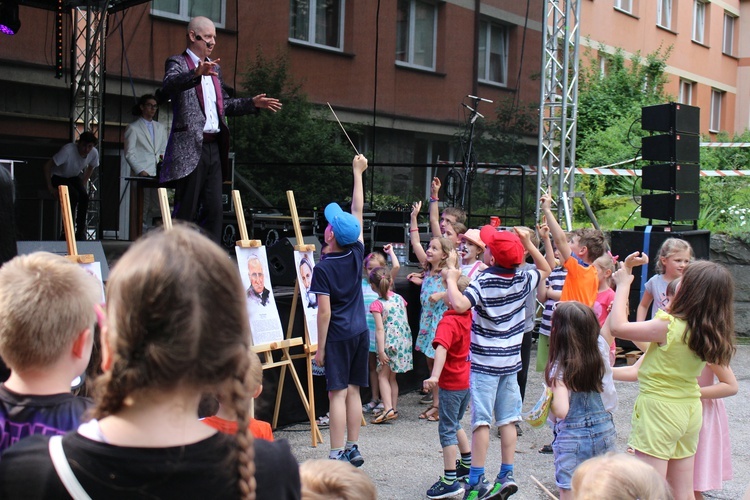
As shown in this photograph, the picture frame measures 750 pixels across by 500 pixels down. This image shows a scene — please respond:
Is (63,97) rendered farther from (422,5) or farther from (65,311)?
(65,311)

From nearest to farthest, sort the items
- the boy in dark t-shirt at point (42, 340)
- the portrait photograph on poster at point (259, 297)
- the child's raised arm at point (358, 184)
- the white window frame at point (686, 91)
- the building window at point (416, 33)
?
the boy in dark t-shirt at point (42, 340)
the child's raised arm at point (358, 184)
the portrait photograph on poster at point (259, 297)
the building window at point (416, 33)
the white window frame at point (686, 91)

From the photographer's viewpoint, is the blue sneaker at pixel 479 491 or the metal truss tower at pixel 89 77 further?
the metal truss tower at pixel 89 77

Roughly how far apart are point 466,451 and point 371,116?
819cm

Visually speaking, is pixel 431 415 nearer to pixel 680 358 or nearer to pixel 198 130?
pixel 198 130

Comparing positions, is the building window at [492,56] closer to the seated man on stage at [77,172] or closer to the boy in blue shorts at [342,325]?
the seated man on stage at [77,172]

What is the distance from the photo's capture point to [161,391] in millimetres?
1368

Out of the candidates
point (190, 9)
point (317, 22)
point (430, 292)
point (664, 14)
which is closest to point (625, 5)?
point (664, 14)

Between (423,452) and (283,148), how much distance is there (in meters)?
7.04

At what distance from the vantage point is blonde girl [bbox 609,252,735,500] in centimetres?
371

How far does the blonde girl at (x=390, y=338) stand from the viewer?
21.5 feet

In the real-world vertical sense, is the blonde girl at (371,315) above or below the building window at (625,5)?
below

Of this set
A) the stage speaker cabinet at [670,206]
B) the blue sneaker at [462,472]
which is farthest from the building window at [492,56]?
the blue sneaker at [462,472]

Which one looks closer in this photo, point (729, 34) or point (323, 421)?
point (323, 421)

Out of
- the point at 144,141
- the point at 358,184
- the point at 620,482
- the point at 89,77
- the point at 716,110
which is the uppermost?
the point at 716,110
